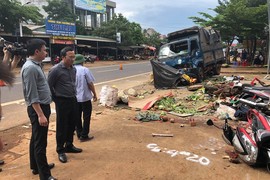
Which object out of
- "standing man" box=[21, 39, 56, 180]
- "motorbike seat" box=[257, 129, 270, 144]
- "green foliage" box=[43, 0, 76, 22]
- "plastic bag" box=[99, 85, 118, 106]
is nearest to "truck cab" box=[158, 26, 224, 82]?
"plastic bag" box=[99, 85, 118, 106]

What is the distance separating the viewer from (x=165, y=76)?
42.0ft

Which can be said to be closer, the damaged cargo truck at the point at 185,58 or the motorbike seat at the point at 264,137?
the motorbike seat at the point at 264,137

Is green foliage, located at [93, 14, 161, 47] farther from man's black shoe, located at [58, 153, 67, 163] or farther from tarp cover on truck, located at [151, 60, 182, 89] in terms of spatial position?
man's black shoe, located at [58, 153, 67, 163]

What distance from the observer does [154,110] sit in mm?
8320

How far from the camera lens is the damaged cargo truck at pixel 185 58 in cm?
1282

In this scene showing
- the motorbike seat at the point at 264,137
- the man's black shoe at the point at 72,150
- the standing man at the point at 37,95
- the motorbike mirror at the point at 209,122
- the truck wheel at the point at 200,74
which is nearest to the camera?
the standing man at the point at 37,95

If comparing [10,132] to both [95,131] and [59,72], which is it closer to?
[95,131]

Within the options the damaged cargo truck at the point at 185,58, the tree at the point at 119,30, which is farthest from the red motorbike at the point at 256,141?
the tree at the point at 119,30

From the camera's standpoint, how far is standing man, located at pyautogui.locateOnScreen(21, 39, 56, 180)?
359 centimetres

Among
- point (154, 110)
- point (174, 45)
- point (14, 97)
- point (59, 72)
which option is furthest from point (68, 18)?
point (59, 72)

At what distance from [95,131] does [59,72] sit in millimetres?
2135

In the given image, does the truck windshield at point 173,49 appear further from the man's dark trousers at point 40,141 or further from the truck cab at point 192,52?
the man's dark trousers at point 40,141

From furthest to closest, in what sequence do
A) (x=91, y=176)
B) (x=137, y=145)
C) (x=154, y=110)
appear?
(x=154, y=110)
(x=137, y=145)
(x=91, y=176)

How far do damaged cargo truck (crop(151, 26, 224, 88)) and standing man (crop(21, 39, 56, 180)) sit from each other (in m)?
9.27
